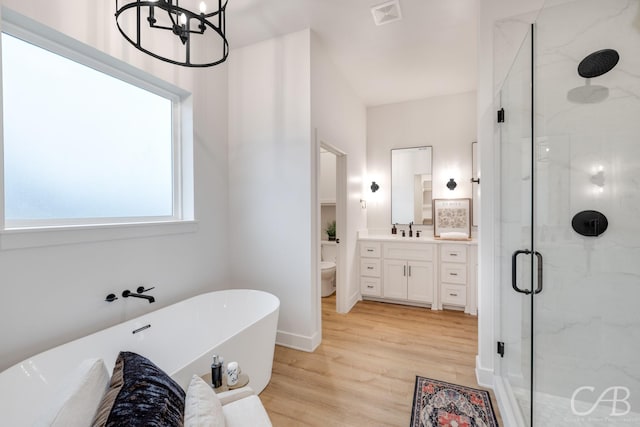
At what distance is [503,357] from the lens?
6.24 ft

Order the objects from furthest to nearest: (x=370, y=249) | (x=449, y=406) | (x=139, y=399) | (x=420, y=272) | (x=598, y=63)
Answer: (x=370, y=249)
(x=420, y=272)
(x=449, y=406)
(x=598, y=63)
(x=139, y=399)

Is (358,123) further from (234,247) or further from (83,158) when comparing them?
(83,158)

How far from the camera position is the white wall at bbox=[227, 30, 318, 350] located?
102 inches

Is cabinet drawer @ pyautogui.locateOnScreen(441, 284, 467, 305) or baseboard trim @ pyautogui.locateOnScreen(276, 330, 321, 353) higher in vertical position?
cabinet drawer @ pyautogui.locateOnScreen(441, 284, 467, 305)

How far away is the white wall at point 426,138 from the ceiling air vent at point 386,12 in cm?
192

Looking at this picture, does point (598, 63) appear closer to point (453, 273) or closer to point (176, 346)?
point (453, 273)

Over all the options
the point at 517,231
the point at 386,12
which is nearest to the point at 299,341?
the point at 517,231

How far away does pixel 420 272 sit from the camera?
361cm

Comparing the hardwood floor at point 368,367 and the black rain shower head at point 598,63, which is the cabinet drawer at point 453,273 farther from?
the black rain shower head at point 598,63

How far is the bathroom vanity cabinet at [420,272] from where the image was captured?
11.3 ft

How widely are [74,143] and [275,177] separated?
1.47 m

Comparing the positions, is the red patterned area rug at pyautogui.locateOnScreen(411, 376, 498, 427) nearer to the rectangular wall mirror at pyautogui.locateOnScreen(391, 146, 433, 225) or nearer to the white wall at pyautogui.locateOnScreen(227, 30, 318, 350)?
the white wall at pyautogui.locateOnScreen(227, 30, 318, 350)

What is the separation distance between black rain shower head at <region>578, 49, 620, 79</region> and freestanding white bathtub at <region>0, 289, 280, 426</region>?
8.07ft

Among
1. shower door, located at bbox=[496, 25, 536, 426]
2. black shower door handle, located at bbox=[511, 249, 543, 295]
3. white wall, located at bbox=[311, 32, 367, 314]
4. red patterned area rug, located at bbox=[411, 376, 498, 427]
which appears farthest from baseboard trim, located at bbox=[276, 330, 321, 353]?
black shower door handle, located at bbox=[511, 249, 543, 295]
